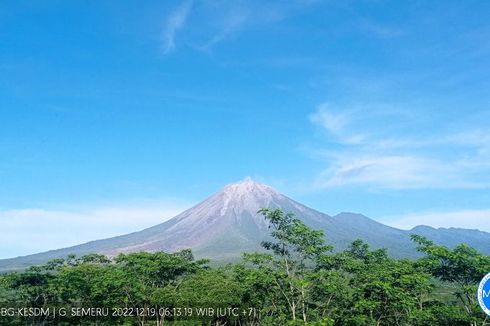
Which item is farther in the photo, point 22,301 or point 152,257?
point 152,257

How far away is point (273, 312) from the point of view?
2931 cm

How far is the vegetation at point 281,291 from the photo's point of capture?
872 inches

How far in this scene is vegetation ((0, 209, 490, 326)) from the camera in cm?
2216

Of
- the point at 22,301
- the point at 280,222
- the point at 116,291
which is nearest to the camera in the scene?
the point at 280,222

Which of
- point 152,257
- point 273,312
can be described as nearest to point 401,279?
point 273,312

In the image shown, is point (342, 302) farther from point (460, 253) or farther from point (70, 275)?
point (70, 275)

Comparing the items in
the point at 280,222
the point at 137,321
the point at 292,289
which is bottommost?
the point at 137,321

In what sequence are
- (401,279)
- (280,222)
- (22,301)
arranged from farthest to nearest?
(22,301) < (280,222) < (401,279)

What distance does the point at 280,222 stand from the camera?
80.4ft

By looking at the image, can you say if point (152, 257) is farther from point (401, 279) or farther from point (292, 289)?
point (401, 279)

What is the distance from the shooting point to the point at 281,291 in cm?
2519

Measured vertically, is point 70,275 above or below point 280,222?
below

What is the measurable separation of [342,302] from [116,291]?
583 inches

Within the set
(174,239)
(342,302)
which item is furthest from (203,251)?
(342,302)
